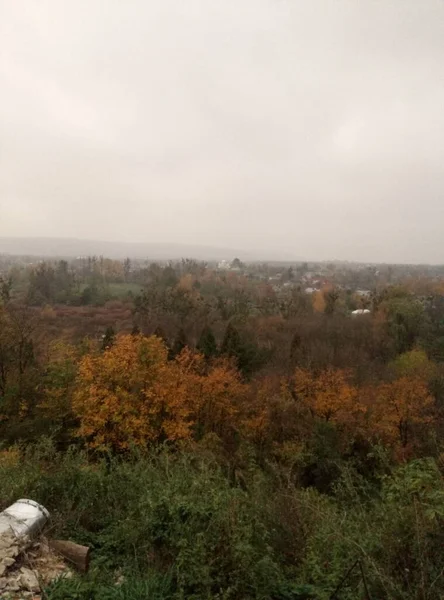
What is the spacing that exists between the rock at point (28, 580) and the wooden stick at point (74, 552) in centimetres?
52

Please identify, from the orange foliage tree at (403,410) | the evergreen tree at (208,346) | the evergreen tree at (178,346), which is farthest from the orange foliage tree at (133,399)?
the evergreen tree at (208,346)

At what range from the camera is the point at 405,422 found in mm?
20047

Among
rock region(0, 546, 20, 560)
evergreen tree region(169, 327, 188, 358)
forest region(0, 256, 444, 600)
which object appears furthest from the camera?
evergreen tree region(169, 327, 188, 358)

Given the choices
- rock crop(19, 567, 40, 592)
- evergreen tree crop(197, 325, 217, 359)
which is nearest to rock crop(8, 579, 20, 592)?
rock crop(19, 567, 40, 592)

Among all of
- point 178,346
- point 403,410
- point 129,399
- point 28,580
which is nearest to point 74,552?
point 28,580

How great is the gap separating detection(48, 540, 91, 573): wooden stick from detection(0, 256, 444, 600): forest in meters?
0.16

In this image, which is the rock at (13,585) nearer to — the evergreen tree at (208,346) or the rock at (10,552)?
the rock at (10,552)

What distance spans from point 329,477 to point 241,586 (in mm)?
12270

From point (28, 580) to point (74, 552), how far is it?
0.65 m

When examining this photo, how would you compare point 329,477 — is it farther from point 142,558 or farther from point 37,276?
point 37,276

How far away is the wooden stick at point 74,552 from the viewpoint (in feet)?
15.9

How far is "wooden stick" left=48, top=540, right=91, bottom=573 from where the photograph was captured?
4.84 metres

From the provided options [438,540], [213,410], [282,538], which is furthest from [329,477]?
[438,540]

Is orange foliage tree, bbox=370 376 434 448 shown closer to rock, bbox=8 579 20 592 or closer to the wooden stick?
the wooden stick
